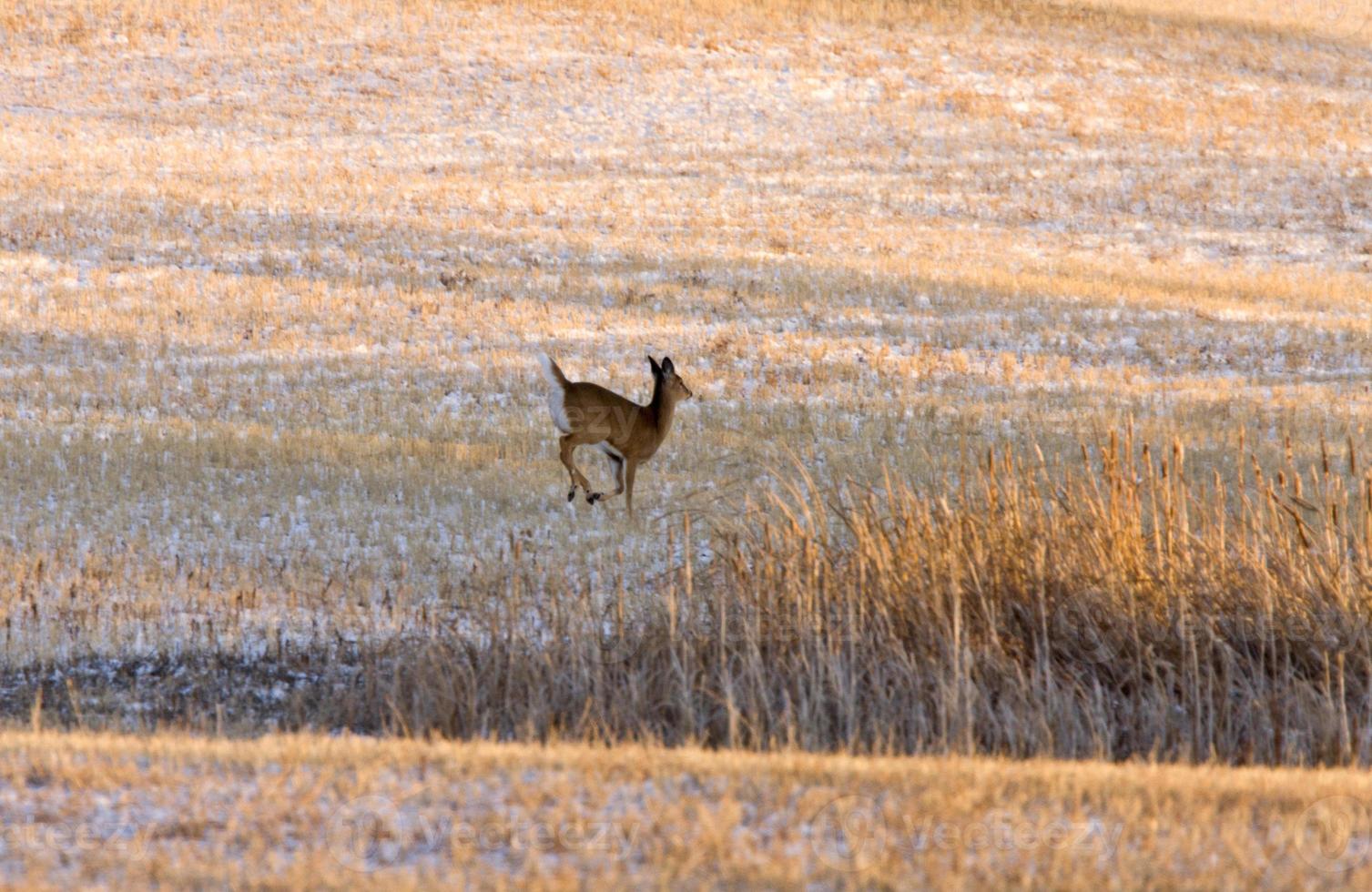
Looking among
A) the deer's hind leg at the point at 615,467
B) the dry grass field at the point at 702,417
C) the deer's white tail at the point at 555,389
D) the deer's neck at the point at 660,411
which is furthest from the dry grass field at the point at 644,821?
the deer's neck at the point at 660,411

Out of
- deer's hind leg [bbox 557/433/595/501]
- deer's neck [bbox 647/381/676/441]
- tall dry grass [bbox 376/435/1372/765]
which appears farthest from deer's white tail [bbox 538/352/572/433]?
tall dry grass [bbox 376/435/1372/765]

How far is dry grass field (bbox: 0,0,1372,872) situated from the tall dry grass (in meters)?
0.04

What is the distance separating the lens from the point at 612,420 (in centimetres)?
1362

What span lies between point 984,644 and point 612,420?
555 centimetres

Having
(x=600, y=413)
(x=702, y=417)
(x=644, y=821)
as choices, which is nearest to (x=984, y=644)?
(x=644, y=821)

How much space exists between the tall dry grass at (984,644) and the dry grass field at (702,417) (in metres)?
0.04

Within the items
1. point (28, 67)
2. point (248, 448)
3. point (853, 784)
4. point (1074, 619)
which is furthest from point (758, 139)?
point (853, 784)

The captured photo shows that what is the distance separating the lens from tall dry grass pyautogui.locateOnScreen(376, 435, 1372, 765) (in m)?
7.79

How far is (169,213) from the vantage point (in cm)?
3038

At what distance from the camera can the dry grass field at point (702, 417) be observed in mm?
6176

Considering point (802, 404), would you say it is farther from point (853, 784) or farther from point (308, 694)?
point (853, 784)

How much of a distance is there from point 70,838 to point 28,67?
39810 mm

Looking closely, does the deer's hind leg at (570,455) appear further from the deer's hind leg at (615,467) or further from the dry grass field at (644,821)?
the dry grass field at (644,821)

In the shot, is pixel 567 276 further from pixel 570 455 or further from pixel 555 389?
pixel 555 389
